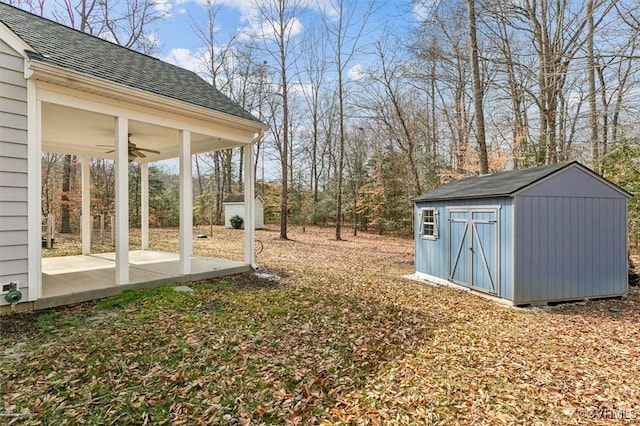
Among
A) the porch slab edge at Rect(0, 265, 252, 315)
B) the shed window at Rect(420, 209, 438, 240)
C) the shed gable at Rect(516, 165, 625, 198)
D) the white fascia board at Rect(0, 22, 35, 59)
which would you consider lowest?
the porch slab edge at Rect(0, 265, 252, 315)

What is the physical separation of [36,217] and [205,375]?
10.9 feet

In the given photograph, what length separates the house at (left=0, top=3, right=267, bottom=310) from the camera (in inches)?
166

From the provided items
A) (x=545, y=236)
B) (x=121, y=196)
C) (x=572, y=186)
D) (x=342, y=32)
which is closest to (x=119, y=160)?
(x=121, y=196)

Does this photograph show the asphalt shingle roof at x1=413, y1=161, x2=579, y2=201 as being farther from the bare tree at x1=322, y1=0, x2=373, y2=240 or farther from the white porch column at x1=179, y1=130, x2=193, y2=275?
the bare tree at x1=322, y1=0, x2=373, y2=240

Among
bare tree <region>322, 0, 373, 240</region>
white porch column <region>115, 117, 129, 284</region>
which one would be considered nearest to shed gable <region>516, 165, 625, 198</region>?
white porch column <region>115, 117, 129, 284</region>

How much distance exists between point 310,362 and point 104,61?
5.87 m

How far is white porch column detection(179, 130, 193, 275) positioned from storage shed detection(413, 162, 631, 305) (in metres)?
5.36

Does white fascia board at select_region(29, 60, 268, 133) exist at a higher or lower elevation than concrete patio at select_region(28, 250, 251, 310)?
higher

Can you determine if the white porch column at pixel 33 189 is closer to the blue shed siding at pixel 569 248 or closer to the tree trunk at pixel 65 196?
the blue shed siding at pixel 569 248

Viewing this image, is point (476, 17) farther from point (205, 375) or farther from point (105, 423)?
point (105, 423)

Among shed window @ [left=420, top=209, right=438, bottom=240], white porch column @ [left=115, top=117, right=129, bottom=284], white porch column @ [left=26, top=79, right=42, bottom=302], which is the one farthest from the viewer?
shed window @ [left=420, top=209, right=438, bottom=240]

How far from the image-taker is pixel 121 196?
520 cm

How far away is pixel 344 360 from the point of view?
3424 millimetres

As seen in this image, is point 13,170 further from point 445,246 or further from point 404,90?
point 404,90
